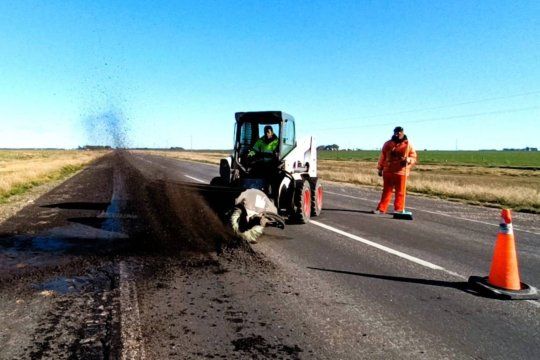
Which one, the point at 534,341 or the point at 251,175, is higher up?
the point at 251,175

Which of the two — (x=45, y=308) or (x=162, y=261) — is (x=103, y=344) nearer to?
(x=45, y=308)

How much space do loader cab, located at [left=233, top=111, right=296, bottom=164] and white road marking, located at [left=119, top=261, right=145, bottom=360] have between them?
4823 millimetres

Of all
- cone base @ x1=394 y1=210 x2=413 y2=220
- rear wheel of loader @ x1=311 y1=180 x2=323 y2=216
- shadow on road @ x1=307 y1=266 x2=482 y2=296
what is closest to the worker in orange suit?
cone base @ x1=394 y1=210 x2=413 y2=220

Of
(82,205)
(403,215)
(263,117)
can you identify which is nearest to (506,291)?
(403,215)

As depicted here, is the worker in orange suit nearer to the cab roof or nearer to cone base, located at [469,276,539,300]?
the cab roof

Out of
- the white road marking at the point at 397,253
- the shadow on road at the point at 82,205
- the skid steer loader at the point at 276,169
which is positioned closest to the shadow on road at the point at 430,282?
the white road marking at the point at 397,253

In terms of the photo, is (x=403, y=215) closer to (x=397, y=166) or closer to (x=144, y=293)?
(x=397, y=166)

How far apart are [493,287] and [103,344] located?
4062 mm

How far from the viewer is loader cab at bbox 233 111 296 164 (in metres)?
9.04

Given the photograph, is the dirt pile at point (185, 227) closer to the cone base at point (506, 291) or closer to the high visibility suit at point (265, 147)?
the high visibility suit at point (265, 147)

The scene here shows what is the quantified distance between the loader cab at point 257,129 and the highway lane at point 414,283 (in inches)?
76.2

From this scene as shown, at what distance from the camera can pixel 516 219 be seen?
1098 centimetres

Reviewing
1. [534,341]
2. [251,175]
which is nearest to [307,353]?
[534,341]

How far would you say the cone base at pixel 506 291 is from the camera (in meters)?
4.56
